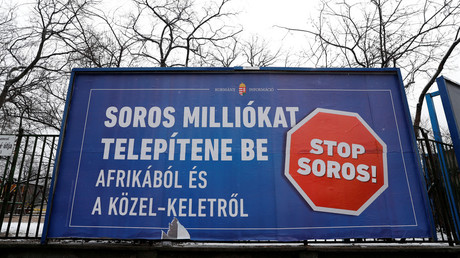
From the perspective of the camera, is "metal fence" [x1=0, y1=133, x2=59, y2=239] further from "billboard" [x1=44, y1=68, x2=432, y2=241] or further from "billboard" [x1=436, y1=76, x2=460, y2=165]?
"billboard" [x1=436, y1=76, x2=460, y2=165]

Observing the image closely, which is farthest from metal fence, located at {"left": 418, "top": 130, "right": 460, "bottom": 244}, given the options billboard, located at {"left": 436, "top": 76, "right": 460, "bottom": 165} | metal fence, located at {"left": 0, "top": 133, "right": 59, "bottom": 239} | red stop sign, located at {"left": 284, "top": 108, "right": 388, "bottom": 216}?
metal fence, located at {"left": 0, "top": 133, "right": 59, "bottom": 239}

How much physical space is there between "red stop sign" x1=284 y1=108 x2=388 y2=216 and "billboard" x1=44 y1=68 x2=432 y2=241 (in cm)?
1

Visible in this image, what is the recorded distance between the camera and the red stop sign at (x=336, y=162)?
401 cm

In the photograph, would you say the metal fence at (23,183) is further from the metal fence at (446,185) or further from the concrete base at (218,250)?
the metal fence at (446,185)

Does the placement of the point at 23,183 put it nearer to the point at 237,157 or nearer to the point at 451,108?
the point at 237,157

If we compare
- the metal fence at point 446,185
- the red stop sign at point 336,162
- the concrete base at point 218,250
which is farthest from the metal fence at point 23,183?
the metal fence at point 446,185

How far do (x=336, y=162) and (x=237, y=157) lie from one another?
4.75 ft

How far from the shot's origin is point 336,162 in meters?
4.15

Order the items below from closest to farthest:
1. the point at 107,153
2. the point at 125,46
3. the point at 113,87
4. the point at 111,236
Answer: the point at 111,236 → the point at 107,153 → the point at 113,87 → the point at 125,46

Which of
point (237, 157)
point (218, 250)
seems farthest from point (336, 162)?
point (218, 250)

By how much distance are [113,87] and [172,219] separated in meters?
2.28

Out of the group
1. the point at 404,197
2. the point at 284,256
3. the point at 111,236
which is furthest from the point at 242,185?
the point at 404,197

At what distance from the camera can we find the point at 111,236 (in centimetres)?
386

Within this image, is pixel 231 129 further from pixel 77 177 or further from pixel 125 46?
pixel 125 46
